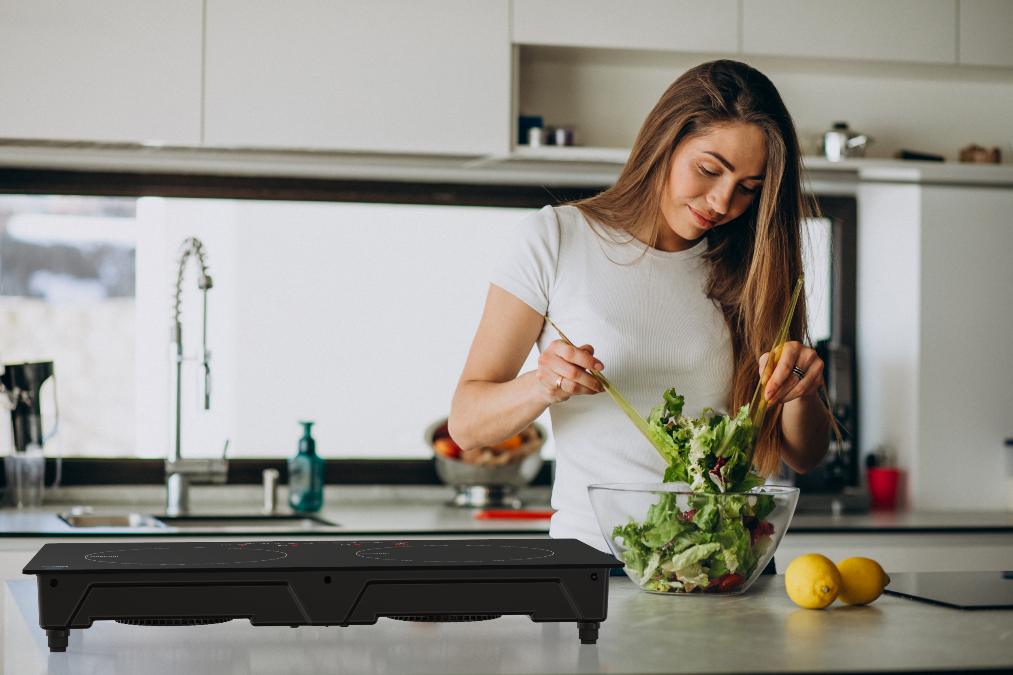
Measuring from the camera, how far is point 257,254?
2.76 meters

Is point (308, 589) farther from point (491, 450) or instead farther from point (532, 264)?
point (491, 450)

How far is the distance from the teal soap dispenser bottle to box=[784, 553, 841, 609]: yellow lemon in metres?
1.63

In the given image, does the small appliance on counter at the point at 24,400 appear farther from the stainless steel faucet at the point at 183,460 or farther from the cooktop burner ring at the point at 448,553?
the cooktop burner ring at the point at 448,553

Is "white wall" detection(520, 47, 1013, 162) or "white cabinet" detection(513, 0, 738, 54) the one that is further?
"white wall" detection(520, 47, 1013, 162)

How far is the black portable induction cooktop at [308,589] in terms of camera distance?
82 cm

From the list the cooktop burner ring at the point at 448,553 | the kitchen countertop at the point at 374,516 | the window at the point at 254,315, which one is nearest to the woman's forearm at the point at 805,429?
the cooktop burner ring at the point at 448,553

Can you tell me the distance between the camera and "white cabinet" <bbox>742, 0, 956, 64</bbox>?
2.52 m

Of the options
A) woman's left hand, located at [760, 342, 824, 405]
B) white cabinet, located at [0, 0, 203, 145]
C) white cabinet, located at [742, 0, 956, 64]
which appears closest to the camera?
woman's left hand, located at [760, 342, 824, 405]

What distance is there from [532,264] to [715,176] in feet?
0.88

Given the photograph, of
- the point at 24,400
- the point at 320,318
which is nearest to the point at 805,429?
the point at 320,318

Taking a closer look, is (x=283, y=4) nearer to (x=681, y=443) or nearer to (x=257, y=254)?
(x=257, y=254)

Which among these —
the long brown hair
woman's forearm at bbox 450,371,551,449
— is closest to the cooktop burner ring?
woman's forearm at bbox 450,371,551,449

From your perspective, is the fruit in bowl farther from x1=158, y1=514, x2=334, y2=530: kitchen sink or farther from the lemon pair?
the lemon pair

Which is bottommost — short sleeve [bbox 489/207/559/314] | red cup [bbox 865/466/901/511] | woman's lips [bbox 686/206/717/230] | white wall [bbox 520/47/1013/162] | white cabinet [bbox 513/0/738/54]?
red cup [bbox 865/466/901/511]
